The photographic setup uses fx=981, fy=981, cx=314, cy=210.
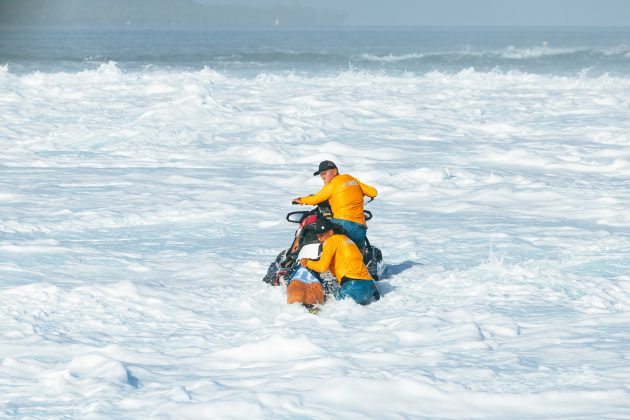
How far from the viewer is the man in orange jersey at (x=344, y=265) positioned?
866cm

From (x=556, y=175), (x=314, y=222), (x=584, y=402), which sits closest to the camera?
(x=584, y=402)

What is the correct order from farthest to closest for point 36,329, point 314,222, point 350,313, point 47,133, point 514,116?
point 514,116 → point 47,133 → point 314,222 → point 350,313 → point 36,329

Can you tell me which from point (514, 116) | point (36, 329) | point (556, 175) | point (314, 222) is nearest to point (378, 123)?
point (514, 116)

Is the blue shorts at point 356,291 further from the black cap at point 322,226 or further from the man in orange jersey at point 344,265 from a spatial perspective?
the black cap at point 322,226

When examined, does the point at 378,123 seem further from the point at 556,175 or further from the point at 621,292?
the point at 621,292

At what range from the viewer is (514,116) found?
25.3 metres

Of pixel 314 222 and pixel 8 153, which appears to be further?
pixel 8 153

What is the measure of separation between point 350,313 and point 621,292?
261 centimetres

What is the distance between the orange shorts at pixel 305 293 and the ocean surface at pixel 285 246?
0.44 feet

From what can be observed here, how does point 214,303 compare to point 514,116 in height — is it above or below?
below

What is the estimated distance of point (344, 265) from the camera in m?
8.67

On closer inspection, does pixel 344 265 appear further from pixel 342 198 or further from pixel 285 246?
pixel 285 246

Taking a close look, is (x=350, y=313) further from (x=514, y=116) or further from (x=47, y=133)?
(x=514, y=116)

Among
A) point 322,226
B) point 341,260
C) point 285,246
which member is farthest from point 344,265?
point 285,246
